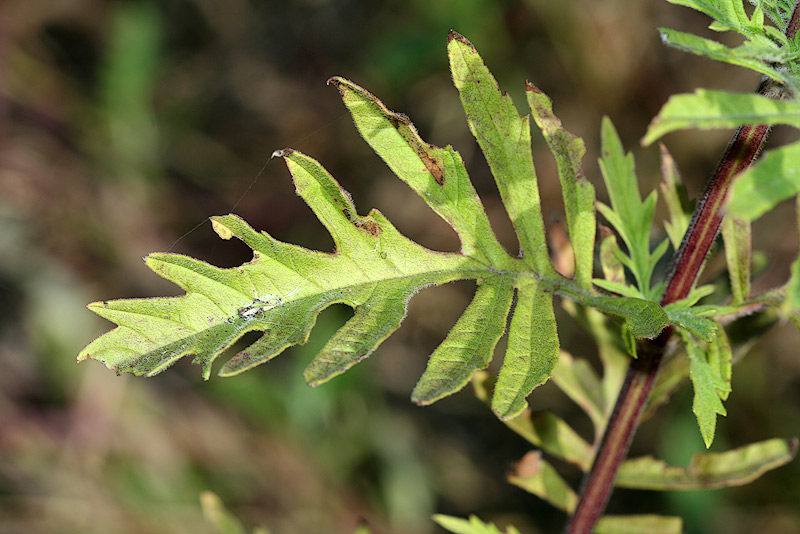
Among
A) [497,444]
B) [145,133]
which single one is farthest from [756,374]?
[145,133]

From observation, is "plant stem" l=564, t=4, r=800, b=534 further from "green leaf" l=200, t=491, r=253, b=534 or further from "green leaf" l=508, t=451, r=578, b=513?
"green leaf" l=200, t=491, r=253, b=534

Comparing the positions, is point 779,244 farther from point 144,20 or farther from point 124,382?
point 144,20

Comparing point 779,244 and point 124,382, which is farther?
point 779,244

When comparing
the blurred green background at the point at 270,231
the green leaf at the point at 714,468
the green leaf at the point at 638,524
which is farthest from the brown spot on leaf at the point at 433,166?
the blurred green background at the point at 270,231

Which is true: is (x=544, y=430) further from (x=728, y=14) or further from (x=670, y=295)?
(x=728, y=14)

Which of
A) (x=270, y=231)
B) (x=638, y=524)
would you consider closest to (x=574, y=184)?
(x=638, y=524)

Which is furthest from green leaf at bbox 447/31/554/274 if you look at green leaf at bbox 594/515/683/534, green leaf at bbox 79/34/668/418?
green leaf at bbox 594/515/683/534
